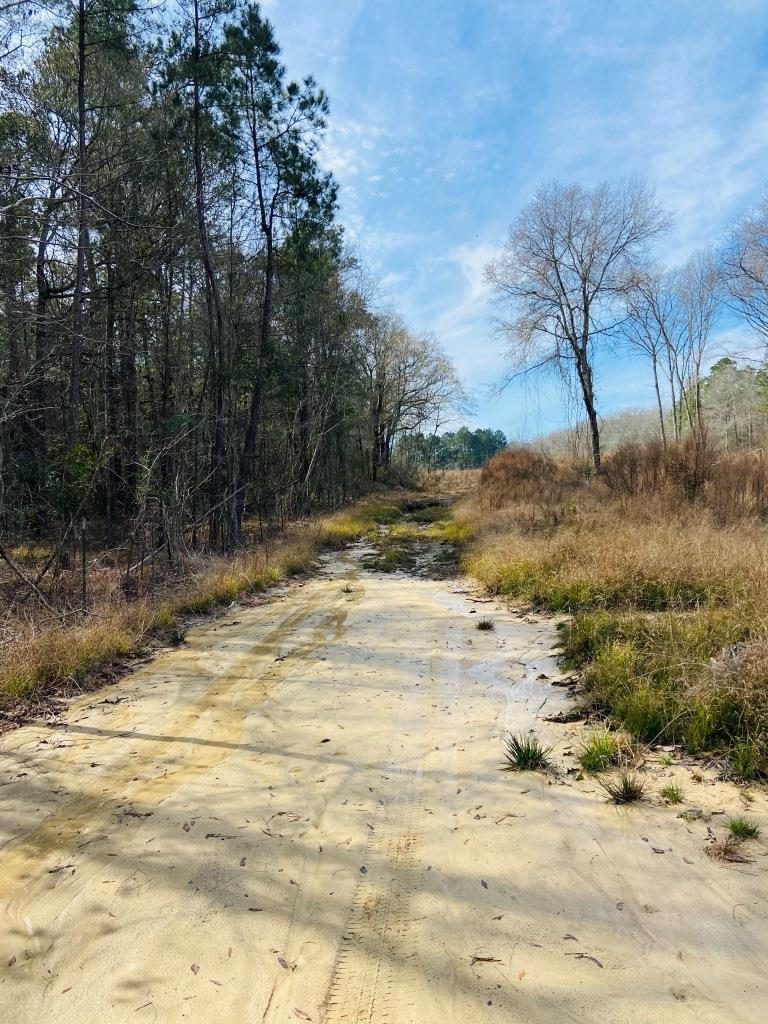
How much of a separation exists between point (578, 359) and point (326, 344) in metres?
9.88

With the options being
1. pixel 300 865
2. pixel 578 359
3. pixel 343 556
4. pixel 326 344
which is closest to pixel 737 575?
pixel 300 865

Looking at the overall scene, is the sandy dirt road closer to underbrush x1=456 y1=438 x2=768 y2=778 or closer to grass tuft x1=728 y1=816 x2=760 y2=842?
grass tuft x1=728 y1=816 x2=760 y2=842

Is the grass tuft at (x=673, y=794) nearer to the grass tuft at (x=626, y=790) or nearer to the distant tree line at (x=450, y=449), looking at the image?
the grass tuft at (x=626, y=790)

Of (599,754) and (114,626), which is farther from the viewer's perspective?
(114,626)

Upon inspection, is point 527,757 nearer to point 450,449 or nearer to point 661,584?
point 661,584

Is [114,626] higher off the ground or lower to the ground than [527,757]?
higher

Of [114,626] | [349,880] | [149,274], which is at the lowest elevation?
[349,880]

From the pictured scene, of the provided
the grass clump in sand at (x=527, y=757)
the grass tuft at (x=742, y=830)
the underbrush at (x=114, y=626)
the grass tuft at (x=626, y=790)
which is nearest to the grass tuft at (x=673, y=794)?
the grass tuft at (x=626, y=790)

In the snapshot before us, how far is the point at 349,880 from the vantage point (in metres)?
2.53

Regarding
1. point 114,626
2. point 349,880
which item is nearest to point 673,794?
point 349,880

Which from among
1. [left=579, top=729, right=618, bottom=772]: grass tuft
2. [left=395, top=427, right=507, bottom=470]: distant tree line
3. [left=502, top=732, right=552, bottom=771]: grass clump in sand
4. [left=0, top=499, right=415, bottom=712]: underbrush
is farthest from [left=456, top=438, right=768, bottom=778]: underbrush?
[left=395, top=427, right=507, bottom=470]: distant tree line

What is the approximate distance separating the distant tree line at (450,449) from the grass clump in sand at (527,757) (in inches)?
815

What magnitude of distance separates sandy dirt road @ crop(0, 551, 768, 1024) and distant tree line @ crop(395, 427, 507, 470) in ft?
68.5

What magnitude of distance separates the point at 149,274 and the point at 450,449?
68543 millimetres
